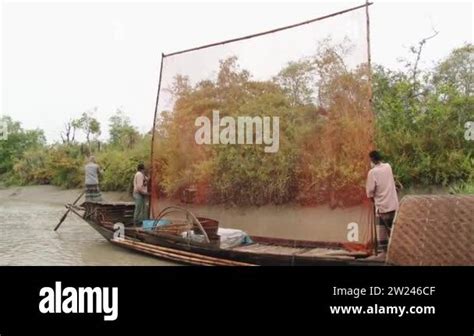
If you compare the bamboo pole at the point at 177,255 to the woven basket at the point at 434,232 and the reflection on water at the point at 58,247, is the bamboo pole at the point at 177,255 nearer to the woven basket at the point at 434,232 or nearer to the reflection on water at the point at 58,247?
the reflection on water at the point at 58,247

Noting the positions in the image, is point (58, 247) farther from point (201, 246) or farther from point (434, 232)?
point (434, 232)

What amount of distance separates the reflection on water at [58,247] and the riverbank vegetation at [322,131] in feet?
4.78

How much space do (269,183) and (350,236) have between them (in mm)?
4299

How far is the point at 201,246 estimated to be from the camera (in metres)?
6.45

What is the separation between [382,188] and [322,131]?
1.93 m

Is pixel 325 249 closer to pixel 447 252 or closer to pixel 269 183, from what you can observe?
pixel 447 252

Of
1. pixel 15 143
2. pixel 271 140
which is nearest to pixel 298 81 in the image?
pixel 271 140

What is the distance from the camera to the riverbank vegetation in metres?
6.70

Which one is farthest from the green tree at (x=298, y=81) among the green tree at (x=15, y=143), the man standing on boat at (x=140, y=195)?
the green tree at (x=15, y=143)

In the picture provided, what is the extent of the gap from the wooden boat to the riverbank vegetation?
3.13ft

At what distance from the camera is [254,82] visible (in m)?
9.09

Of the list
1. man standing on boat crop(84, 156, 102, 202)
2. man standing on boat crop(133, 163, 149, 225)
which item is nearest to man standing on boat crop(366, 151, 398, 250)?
man standing on boat crop(133, 163, 149, 225)
